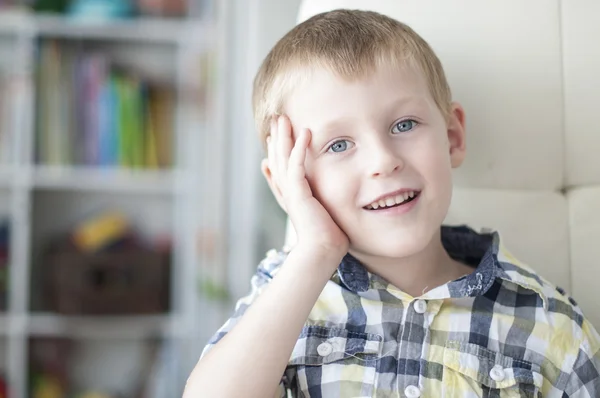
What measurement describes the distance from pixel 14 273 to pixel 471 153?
172 centimetres

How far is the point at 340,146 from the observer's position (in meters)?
0.85

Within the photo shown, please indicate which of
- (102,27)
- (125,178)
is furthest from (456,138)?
(102,27)

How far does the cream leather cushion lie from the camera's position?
3.42ft

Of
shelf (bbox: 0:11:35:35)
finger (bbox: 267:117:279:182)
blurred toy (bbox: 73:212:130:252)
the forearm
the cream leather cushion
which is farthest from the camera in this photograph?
blurred toy (bbox: 73:212:130:252)

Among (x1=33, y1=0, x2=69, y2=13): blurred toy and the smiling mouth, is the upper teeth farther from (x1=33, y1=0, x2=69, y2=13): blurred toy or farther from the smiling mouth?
(x1=33, y1=0, x2=69, y2=13): blurred toy

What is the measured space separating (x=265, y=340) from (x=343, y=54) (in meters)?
0.36

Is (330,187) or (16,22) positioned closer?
(330,187)

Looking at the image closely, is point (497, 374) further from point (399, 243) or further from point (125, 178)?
point (125, 178)

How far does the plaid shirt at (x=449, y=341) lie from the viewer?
0.84 m

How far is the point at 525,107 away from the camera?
104 cm

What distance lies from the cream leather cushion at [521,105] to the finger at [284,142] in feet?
0.89

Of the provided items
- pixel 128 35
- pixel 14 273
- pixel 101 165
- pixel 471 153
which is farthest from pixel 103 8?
pixel 471 153

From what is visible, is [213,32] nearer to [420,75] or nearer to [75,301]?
[75,301]

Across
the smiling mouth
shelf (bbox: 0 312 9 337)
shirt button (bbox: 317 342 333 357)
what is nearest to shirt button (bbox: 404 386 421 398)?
shirt button (bbox: 317 342 333 357)
